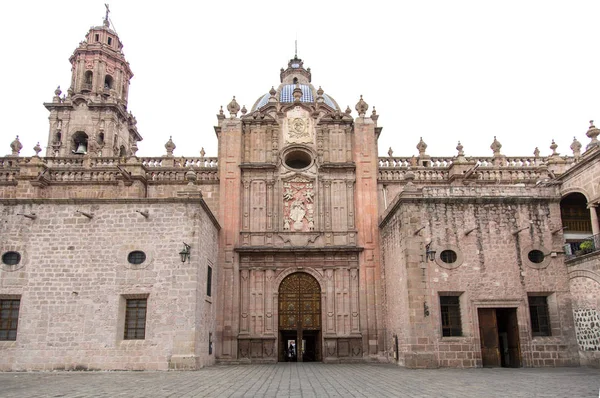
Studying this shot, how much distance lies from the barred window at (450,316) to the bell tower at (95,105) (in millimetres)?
24622

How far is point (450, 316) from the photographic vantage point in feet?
66.5

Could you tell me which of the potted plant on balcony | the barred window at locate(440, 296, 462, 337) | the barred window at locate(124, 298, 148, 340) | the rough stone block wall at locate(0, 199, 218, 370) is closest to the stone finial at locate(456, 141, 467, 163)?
the potted plant on balcony

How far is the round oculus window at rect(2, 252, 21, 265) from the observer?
20.5m

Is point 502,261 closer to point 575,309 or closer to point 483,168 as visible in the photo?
point 575,309

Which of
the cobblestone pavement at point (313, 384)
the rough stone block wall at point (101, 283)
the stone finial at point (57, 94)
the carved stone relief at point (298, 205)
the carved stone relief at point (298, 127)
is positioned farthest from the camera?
the stone finial at point (57, 94)

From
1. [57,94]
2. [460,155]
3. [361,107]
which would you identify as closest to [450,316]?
[460,155]

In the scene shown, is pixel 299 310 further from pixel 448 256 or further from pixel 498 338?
pixel 498 338

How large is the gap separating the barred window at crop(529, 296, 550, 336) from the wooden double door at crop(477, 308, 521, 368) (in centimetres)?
80

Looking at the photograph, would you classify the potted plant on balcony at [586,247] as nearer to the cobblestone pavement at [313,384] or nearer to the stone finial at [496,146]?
the cobblestone pavement at [313,384]

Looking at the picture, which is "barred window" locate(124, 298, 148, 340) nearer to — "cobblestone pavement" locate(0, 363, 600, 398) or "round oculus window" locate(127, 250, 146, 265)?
"round oculus window" locate(127, 250, 146, 265)

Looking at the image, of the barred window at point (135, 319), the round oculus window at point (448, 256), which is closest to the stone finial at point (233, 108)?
the barred window at point (135, 319)

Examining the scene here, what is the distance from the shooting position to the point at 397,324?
21734mm

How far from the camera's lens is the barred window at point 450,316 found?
20.1 m

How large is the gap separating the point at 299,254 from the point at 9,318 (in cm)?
1283
